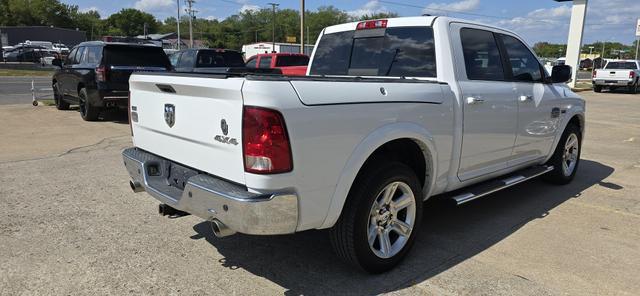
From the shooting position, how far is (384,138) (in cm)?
321

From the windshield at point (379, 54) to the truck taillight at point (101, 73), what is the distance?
22.5 feet

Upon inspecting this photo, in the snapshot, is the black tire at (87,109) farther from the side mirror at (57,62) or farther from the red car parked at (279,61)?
the red car parked at (279,61)

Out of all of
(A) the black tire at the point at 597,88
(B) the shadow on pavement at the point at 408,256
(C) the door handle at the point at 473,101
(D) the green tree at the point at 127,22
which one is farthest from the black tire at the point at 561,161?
(D) the green tree at the point at 127,22

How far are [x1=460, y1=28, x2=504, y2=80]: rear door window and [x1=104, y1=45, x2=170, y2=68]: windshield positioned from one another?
27.3 feet

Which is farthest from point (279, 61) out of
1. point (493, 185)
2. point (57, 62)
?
point (493, 185)

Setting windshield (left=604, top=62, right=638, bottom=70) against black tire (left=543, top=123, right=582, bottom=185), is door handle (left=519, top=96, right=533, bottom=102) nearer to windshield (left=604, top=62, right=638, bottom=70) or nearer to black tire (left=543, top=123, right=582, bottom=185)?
black tire (left=543, top=123, right=582, bottom=185)

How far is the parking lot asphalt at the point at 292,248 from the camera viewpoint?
329 centimetres

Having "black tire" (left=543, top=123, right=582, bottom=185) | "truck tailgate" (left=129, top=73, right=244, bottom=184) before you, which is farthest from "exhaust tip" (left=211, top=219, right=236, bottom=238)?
"black tire" (left=543, top=123, right=582, bottom=185)

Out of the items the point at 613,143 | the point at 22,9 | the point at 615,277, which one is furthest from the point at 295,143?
the point at 22,9

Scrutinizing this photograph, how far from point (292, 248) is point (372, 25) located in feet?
7.17

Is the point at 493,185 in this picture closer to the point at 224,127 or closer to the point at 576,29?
the point at 224,127

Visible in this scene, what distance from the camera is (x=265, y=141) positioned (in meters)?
2.66

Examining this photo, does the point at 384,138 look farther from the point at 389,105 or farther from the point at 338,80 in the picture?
the point at 338,80

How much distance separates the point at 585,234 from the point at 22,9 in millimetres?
129781
